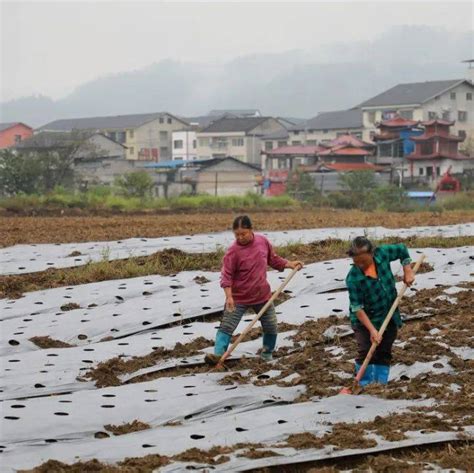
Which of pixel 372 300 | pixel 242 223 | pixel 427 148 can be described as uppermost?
pixel 427 148

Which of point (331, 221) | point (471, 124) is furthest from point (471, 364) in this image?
point (471, 124)

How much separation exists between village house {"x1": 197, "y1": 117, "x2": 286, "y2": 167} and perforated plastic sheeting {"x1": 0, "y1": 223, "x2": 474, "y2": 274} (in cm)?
3784

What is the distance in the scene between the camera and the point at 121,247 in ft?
39.5

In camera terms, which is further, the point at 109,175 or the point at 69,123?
the point at 69,123

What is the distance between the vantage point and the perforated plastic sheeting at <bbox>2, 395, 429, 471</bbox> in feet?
13.2

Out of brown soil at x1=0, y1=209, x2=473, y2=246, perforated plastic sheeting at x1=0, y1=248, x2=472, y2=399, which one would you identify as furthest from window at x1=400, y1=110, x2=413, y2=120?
perforated plastic sheeting at x1=0, y1=248, x2=472, y2=399

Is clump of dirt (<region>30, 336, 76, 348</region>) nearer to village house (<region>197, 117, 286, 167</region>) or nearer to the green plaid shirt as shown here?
the green plaid shirt

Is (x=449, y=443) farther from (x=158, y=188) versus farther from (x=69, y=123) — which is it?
(x=69, y=123)

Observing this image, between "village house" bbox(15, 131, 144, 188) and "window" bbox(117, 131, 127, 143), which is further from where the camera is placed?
"window" bbox(117, 131, 127, 143)

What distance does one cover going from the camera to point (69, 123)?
61.2m

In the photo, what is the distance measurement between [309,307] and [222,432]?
3.06 meters

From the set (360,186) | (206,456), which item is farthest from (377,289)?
(360,186)

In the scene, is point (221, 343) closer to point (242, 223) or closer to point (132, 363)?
point (132, 363)

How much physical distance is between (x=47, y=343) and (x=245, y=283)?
158cm
